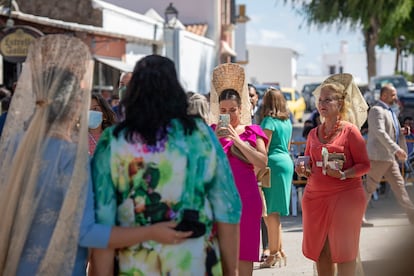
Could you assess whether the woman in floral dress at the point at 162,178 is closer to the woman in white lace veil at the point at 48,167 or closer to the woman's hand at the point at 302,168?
the woman in white lace veil at the point at 48,167

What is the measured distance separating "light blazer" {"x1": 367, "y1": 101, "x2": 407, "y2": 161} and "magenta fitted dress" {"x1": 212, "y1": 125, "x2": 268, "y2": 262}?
465cm

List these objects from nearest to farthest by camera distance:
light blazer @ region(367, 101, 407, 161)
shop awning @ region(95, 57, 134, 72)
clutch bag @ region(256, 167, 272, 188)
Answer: clutch bag @ region(256, 167, 272, 188) < light blazer @ region(367, 101, 407, 161) < shop awning @ region(95, 57, 134, 72)

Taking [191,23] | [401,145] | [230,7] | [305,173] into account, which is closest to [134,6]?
[191,23]

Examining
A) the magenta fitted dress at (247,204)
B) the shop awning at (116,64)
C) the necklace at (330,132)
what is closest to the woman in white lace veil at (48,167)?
the magenta fitted dress at (247,204)

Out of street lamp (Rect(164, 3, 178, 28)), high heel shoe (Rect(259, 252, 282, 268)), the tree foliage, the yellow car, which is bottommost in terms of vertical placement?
high heel shoe (Rect(259, 252, 282, 268))

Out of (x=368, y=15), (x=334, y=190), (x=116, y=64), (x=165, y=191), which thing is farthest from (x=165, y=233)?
(x=368, y=15)

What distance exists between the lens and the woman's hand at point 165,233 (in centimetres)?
394

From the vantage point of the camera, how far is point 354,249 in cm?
686

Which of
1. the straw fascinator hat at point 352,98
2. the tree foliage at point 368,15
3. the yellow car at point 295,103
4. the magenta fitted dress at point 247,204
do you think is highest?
the tree foliage at point 368,15

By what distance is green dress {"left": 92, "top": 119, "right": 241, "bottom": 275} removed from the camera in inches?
157

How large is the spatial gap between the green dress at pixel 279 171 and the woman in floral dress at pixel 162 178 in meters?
4.79

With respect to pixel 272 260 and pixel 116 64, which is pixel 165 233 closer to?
pixel 272 260

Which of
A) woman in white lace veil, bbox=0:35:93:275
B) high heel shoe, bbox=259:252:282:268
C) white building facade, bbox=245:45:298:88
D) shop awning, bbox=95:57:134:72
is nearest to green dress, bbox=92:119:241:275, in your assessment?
woman in white lace veil, bbox=0:35:93:275

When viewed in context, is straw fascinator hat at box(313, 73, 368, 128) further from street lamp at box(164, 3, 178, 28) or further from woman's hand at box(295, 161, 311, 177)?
street lamp at box(164, 3, 178, 28)
